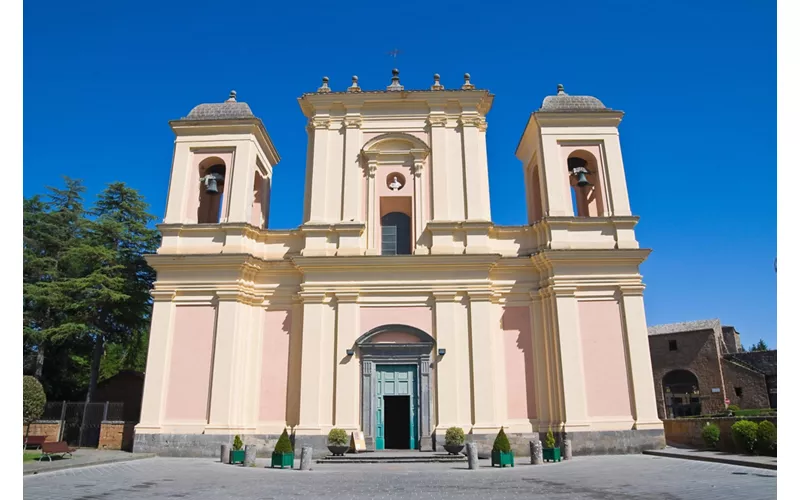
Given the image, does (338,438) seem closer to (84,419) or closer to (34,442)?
(34,442)

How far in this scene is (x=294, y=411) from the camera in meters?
18.7

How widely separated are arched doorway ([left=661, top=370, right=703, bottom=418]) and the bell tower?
99.2 ft

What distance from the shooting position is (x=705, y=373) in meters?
35.3

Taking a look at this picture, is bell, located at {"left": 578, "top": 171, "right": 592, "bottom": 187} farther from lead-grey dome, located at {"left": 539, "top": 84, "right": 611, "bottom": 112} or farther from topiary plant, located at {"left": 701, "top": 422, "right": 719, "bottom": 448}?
topiary plant, located at {"left": 701, "top": 422, "right": 719, "bottom": 448}

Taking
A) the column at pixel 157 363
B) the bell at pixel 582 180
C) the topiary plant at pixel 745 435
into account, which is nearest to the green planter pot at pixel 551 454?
the topiary plant at pixel 745 435

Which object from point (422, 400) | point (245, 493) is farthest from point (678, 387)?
point (245, 493)

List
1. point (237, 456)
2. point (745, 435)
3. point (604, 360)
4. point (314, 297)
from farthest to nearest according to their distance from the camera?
point (314, 297) → point (604, 360) → point (237, 456) → point (745, 435)

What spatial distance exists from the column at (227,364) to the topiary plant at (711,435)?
51.0 ft

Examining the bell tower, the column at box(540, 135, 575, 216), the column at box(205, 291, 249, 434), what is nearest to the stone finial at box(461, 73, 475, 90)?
the column at box(540, 135, 575, 216)

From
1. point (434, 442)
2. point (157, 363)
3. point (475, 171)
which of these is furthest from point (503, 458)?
point (157, 363)

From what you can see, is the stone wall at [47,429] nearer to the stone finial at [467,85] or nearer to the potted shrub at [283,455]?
the potted shrub at [283,455]

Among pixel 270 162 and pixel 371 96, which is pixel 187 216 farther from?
pixel 371 96

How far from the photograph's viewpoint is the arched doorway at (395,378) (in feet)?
59.2

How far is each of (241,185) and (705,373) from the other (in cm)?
3217
